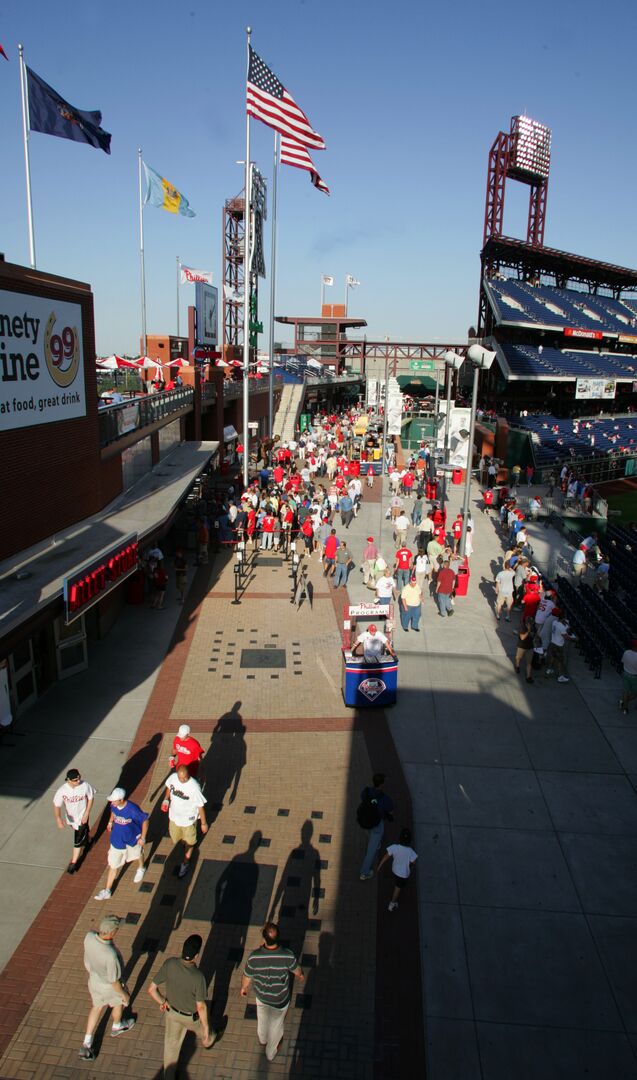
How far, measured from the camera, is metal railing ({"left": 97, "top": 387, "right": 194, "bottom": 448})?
49.3ft

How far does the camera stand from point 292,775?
9969 millimetres

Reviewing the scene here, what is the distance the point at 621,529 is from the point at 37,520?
21645 mm

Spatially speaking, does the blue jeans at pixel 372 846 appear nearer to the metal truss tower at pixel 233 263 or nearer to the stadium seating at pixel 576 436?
the stadium seating at pixel 576 436

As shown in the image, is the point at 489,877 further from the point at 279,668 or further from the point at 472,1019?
the point at 279,668

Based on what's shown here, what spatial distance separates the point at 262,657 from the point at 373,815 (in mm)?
6631

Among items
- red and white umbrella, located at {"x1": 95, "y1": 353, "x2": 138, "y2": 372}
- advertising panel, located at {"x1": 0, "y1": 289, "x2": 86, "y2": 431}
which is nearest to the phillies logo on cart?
advertising panel, located at {"x1": 0, "y1": 289, "x2": 86, "y2": 431}

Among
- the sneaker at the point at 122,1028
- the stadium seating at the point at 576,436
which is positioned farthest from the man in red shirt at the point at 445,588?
the stadium seating at the point at 576,436

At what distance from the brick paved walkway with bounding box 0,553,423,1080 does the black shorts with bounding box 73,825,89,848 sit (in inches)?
12.6

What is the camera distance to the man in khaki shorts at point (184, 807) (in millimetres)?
7934

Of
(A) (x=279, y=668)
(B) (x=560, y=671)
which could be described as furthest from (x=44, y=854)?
(B) (x=560, y=671)

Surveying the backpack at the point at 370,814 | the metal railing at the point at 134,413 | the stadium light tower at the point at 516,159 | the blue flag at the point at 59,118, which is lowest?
the backpack at the point at 370,814

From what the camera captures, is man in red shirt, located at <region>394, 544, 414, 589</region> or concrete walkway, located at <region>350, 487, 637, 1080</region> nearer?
concrete walkway, located at <region>350, 487, 637, 1080</region>

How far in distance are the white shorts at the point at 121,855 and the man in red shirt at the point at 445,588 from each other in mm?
9739

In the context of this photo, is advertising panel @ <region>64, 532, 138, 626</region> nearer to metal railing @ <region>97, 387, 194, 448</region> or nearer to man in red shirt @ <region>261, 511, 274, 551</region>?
metal railing @ <region>97, 387, 194, 448</region>
